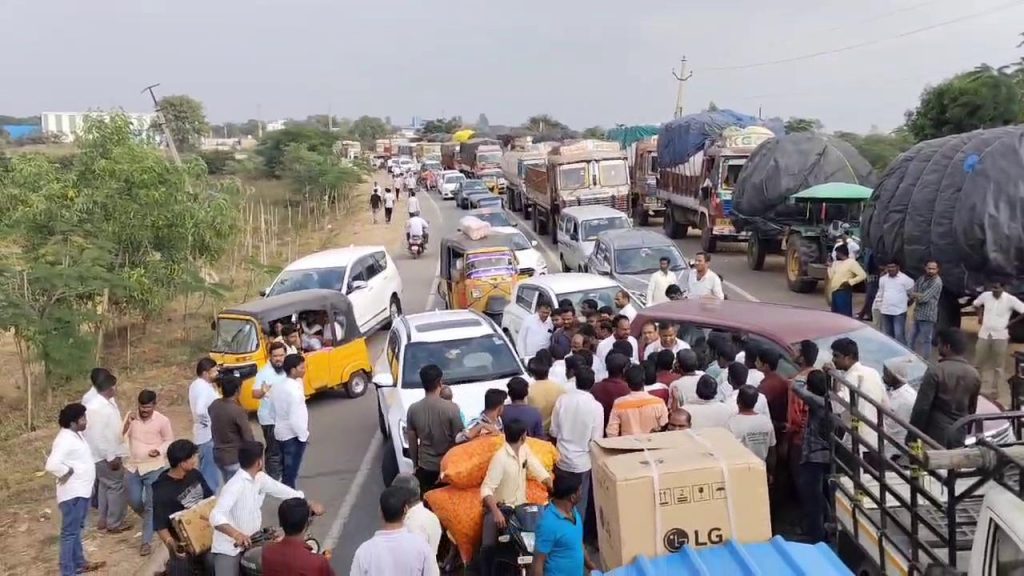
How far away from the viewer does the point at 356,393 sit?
492 inches

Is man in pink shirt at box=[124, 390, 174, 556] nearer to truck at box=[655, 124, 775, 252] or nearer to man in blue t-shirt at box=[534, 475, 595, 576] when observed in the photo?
man in blue t-shirt at box=[534, 475, 595, 576]

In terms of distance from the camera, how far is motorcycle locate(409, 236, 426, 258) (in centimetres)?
2644

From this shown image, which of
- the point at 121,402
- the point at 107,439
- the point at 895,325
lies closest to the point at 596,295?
the point at 895,325

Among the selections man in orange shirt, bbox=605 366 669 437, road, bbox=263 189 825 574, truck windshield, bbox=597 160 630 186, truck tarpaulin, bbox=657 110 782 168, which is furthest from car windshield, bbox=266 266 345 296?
truck tarpaulin, bbox=657 110 782 168

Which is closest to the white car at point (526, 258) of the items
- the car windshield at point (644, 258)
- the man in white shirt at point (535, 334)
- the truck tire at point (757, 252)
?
the car windshield at point (644, 258)

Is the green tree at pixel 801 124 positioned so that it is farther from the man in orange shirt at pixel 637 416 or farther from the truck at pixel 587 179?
the man in orange shirt at pixel 637 416

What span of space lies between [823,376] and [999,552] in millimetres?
2408

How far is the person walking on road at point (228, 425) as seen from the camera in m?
7.46

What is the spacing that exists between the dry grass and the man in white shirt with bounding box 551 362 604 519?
12.2 ft

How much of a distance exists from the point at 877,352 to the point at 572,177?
19.6 meters

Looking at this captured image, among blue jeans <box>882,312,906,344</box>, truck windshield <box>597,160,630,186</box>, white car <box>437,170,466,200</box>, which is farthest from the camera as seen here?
white car <box>437,170,466,200</box>

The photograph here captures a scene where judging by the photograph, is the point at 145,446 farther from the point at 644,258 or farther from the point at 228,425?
the point at 644,258

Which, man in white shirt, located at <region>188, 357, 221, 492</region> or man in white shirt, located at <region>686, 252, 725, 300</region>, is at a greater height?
man in white shirt, located at <region>686, 252, 725, 300</region>

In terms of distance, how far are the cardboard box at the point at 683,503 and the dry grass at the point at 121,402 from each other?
4.86 meters
